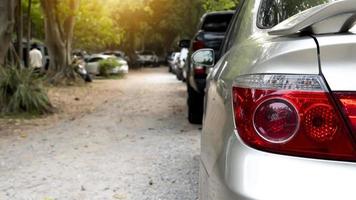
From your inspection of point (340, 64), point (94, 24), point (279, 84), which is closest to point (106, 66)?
point (94, 24)

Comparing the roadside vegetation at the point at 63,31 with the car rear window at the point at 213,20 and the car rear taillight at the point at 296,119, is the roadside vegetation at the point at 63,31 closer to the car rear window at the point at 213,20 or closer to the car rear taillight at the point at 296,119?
the car rear window at the point at 213,20

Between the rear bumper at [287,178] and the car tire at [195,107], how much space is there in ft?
24.2

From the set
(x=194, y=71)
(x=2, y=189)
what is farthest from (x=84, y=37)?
(x=2, y=189)

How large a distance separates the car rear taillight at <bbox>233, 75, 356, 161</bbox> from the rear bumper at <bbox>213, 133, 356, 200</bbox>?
1.4 inches

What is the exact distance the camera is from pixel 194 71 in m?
8.81

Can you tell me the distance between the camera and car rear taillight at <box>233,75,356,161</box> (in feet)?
5.89

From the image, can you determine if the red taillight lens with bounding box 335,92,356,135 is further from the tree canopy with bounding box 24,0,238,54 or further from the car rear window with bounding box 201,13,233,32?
the tree canopy with bounding box 24,0,238,54

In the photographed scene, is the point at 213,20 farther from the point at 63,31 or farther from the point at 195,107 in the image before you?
the point at 63,31

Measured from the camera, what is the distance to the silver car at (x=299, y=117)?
1.77 metres

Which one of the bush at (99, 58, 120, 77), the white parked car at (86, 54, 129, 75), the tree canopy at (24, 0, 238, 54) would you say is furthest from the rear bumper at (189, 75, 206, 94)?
the bush at (99, 58, 120, 77)

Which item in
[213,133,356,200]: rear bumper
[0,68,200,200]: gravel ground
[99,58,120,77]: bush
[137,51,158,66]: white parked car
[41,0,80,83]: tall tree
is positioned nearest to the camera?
[213,133,356,200]: rear bumper

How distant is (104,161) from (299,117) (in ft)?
16.1

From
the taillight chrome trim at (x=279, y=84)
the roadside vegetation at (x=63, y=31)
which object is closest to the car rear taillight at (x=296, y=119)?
the taillight chrome trim at (x=279, y=84)

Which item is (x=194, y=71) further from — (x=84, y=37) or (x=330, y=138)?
(x=84, y=37)
